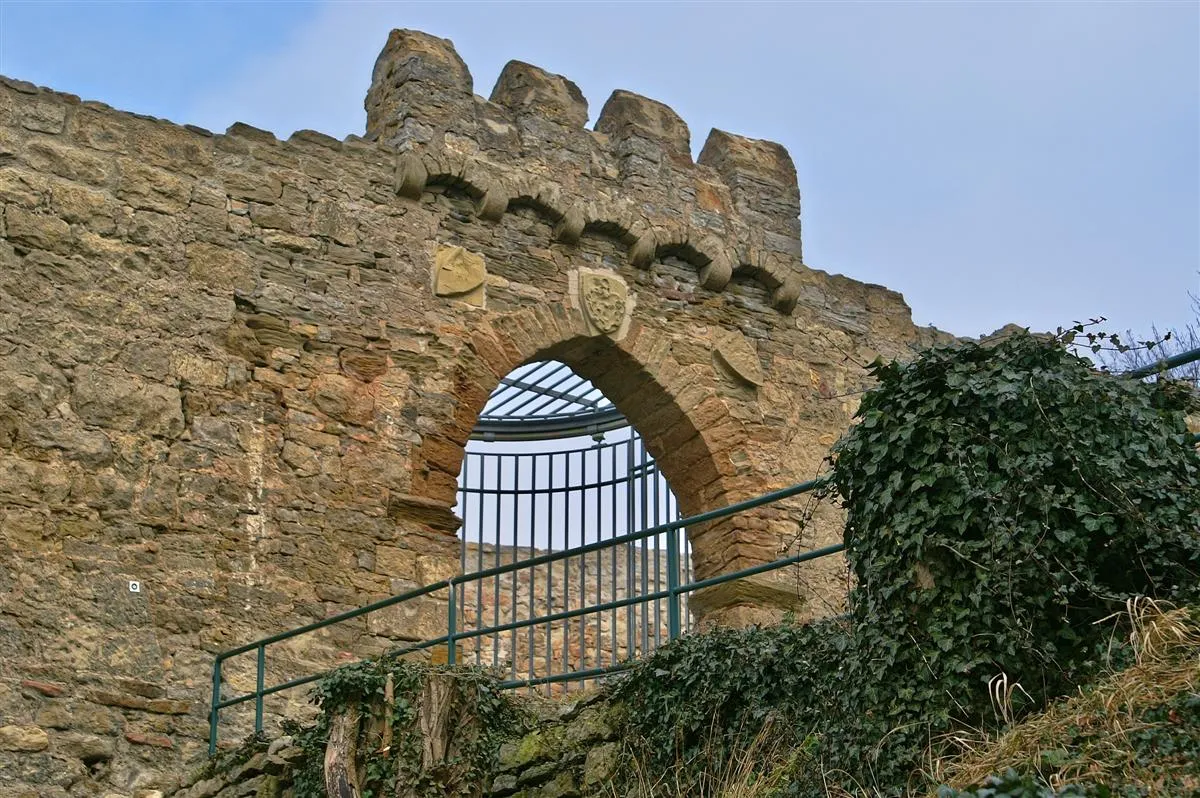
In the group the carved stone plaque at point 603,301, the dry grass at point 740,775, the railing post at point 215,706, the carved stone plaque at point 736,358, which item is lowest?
the dry grass at point 740,775

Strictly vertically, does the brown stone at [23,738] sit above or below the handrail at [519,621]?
below

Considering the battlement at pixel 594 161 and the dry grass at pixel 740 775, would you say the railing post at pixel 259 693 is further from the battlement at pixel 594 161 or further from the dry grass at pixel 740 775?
the battlement at pixel 594 161

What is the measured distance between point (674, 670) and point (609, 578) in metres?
8.15

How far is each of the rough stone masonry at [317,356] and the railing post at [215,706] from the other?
67 mm

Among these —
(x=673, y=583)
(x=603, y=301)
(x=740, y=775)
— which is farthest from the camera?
(x=603, y=301)

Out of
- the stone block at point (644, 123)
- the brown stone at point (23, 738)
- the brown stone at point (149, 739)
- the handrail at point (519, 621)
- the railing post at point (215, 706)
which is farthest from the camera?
the stone block at point (644, 123)

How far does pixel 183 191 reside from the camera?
28.6 feet

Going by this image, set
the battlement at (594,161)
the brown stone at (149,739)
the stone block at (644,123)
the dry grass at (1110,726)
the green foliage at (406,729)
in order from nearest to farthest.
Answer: the dry grass at (1110,726)
the green foliage at (406,729)
the brown stone at (149,739)
the battlement at (594,161)
the stone block at (644,123)

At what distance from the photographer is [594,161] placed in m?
10.3

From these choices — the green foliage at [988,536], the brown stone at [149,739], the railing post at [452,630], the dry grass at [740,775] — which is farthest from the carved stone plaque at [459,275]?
the green foliage at [988,536]

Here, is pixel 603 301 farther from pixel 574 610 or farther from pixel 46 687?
pixel 46 687

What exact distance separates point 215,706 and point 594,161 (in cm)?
428

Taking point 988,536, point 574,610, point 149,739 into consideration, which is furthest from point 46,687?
point 988,536

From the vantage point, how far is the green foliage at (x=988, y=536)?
196 inches
